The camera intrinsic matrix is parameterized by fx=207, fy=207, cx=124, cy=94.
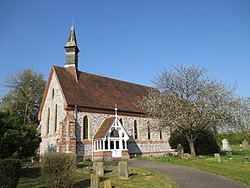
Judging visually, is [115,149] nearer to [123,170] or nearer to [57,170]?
[123,170]

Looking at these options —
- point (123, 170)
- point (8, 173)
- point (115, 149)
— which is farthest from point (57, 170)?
point (115, 149)

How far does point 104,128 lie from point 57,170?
15518 mm

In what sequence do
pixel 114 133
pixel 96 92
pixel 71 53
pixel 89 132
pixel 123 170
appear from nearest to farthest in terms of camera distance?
pixel 123 170, pixel 89 132, pixel 114 133, pixel 96 92, pixel 71 53

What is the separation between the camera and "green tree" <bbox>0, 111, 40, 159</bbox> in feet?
44.2

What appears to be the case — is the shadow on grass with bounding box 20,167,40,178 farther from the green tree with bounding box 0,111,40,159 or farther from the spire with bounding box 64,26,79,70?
the spire with bounding box 64,26,79,70

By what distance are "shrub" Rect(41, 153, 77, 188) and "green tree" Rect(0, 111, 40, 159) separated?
5.38 m

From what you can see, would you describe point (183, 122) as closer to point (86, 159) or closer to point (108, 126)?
point (108, 126)

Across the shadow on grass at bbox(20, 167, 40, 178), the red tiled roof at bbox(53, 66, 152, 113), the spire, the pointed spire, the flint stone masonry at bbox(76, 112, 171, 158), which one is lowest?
the shadow on grass at bbox(20, 167, 40, 178)

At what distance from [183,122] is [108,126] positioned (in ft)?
29.5

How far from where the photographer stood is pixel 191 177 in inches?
488

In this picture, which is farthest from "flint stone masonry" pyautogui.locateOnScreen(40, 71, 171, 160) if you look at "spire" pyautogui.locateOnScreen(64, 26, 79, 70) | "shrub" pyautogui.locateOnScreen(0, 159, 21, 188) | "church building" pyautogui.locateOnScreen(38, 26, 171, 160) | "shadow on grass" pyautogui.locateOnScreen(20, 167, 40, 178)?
"shrub" pyautogui.locateOnScreen(0, 159, 21, 188)

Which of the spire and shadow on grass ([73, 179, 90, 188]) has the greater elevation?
the spire

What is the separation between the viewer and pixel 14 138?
1388 cm

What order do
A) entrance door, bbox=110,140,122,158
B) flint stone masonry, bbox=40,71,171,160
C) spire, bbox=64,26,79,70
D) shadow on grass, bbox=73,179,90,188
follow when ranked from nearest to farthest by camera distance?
shadow on grass, bbox=73,179,90,188
flint stone masonry, bbox=40,71,171,160
entrance door, bbox=110,140,122,158
spire, bbox=64,26,79,70
